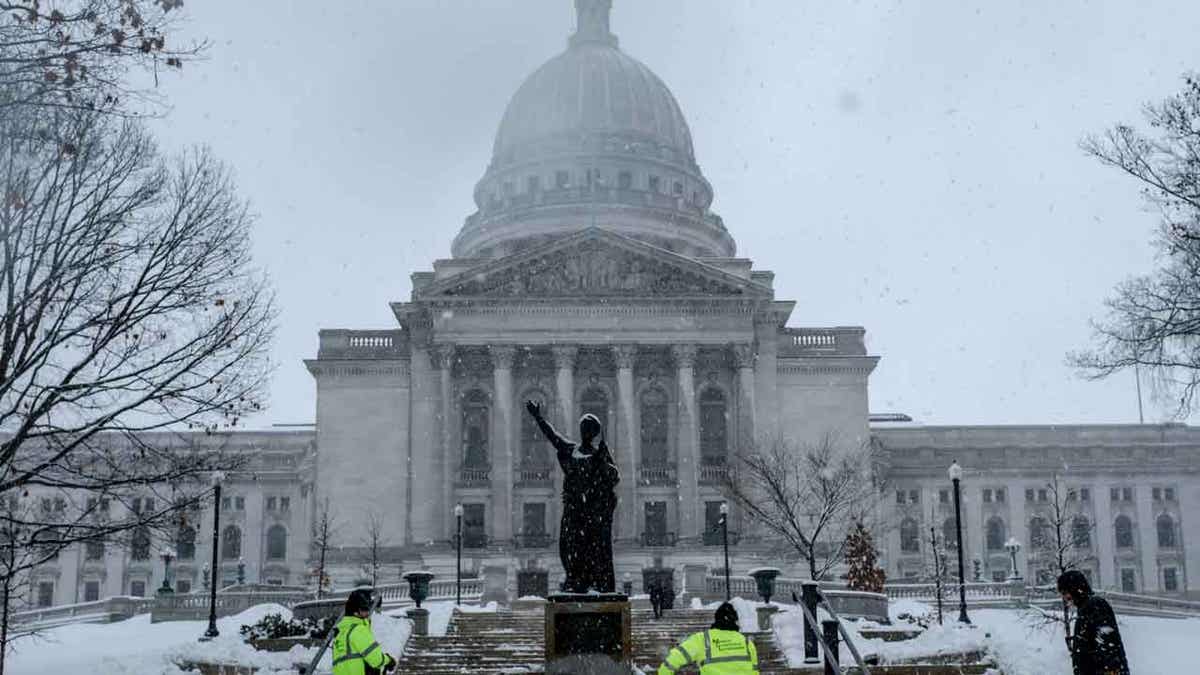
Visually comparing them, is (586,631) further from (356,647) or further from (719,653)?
(719,653)

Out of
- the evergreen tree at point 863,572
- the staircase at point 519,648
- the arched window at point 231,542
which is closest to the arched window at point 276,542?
the arched window at point 231,542

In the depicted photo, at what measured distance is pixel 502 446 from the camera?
2753 inches

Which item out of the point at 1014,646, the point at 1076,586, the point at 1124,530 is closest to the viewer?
the point at 1076,586

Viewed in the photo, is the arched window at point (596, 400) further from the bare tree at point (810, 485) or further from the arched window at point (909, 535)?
the arched window at point (909, 535)

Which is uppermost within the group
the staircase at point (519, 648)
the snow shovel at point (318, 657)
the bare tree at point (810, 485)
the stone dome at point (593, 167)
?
the stone dome at point (593, 167)

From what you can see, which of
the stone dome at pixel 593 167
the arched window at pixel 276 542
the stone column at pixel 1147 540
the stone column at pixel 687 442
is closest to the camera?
the stone column at pixel 687 442

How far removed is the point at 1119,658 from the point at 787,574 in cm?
5706

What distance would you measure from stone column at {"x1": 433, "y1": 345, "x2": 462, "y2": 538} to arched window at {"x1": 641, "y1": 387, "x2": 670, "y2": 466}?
31.4 feet

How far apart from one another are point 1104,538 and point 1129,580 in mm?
2911

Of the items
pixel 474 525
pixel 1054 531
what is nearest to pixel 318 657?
pixel 474 525

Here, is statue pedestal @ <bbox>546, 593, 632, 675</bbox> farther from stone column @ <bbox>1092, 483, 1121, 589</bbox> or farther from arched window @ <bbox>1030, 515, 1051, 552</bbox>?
stone column @ <bbox>1092, 483, 1121, 589</bbox>

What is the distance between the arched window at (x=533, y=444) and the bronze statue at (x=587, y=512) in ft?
175

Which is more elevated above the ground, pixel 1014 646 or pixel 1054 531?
pixel 1054 531

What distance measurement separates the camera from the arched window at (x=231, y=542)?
283ft
